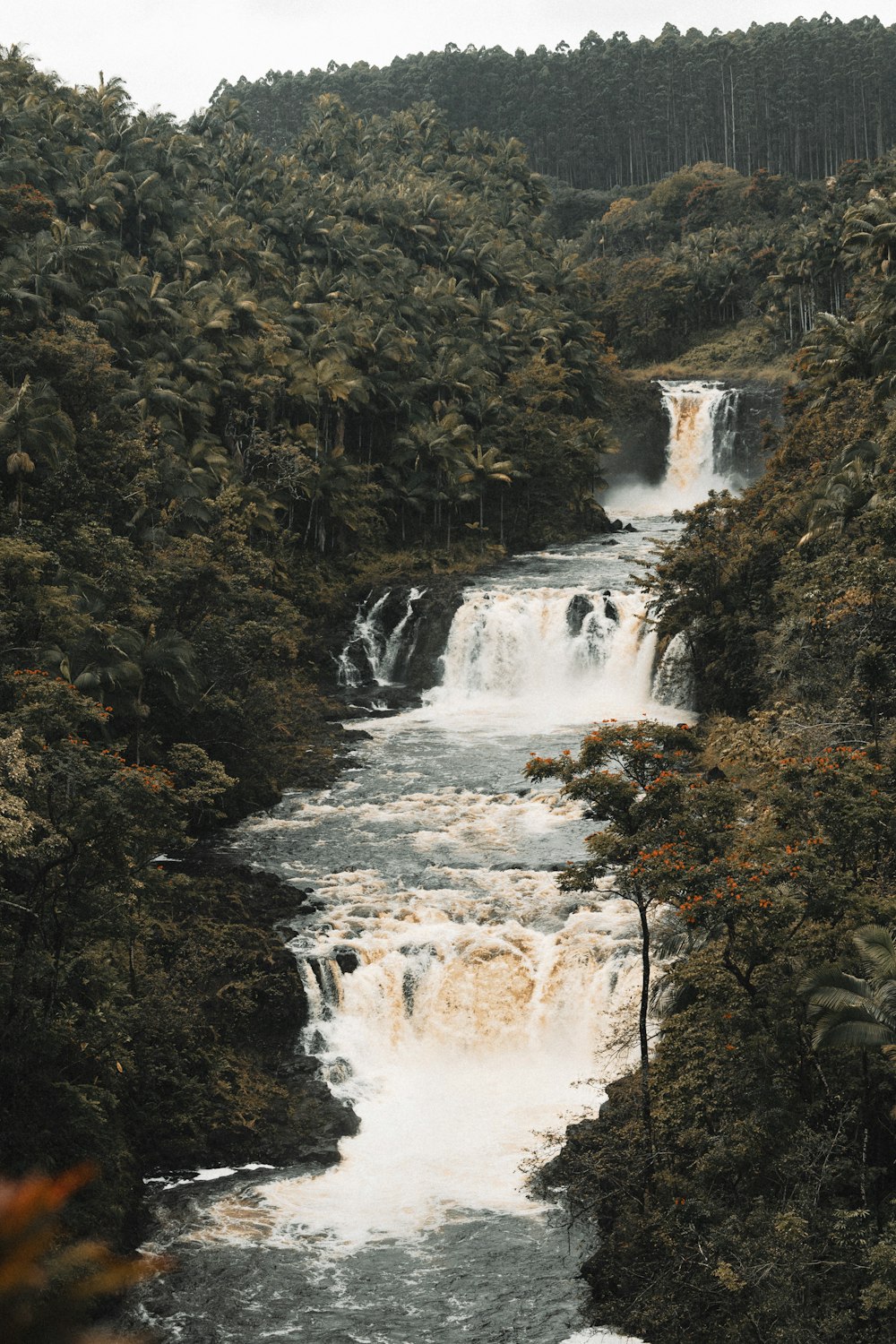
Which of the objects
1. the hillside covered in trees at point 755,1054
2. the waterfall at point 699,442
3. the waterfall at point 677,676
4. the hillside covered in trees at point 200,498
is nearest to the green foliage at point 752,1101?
the hillside covered in trees at point 755,1054

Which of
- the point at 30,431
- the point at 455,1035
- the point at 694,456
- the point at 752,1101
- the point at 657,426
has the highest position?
the point at 657,426

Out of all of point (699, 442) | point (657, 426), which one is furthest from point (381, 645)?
point (657, 426)

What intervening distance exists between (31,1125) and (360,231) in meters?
60.9

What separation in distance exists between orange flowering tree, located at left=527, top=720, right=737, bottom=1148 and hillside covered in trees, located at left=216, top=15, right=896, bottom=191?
107 metres

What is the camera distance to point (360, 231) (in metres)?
68.6

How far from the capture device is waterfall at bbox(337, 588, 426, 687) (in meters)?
42.4

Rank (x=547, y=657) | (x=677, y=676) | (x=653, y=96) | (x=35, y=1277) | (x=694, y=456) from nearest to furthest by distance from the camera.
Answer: (x=35, y=1277), (x=677, y=676), (x=547, y=657), (x=694, y=456), (x=653, y=96)

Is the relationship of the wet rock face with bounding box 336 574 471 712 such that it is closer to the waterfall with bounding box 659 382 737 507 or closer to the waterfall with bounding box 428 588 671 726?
the waterfall with bounding box 428 588 671 726

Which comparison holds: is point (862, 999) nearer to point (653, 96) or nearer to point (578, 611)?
point (578, 611)

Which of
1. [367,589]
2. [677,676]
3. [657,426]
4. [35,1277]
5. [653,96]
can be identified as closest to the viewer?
[35,1277]

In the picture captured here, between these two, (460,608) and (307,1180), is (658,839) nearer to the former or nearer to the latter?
(307,1180)

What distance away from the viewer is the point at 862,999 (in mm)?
13016

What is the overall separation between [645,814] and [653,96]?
11790 cm

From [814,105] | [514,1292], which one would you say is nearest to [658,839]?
[514,1292]
